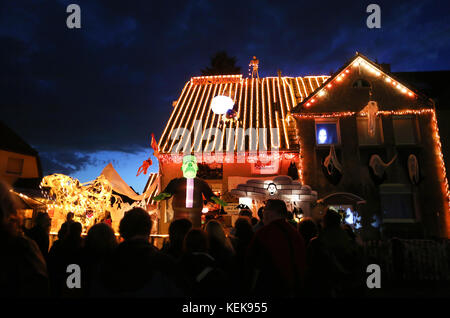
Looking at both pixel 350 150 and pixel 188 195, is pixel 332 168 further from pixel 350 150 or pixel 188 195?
pixel 188 195

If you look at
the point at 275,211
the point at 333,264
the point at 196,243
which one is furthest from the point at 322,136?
the point at 196,243

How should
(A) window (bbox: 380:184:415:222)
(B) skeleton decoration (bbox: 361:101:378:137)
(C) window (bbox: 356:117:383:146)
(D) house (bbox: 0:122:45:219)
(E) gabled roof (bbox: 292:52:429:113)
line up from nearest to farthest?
(A) window (bbox: 380:184:415:222)
(B) skeleton decoration (bbox: 361:101:378:137)
(C) window (bbox: 356:117:383:146)
(E) gabled roof (bbox: 292:52:429:113)
(D) house (bbox: 0:122:45:219)

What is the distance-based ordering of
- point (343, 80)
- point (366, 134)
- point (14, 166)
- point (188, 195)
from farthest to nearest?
point (14, 166)
point (343, 80)
point (366, 134)
point (188, 195)

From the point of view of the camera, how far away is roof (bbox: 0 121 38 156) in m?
23.2

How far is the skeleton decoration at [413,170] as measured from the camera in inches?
460

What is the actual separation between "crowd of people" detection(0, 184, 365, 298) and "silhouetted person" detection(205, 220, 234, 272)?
13 mm

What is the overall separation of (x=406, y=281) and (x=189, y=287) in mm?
9104

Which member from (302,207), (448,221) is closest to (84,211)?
(302,207)

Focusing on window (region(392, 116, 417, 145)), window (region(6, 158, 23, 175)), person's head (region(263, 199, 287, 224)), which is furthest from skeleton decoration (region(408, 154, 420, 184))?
window (region(6, 158, 23, 175))

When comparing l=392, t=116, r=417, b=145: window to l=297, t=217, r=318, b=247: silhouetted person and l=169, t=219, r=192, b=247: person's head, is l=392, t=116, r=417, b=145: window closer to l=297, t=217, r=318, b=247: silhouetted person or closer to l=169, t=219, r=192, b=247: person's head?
l=297, t=217, r=318, b=247: silhouetted person

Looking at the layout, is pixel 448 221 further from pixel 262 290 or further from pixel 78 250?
pixel 78 250

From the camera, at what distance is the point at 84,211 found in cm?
1083

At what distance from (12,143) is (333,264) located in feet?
96.4

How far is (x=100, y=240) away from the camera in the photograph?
124 inches
